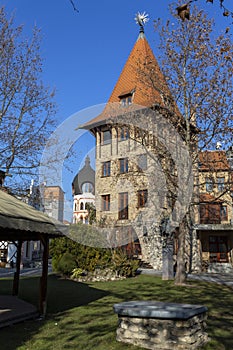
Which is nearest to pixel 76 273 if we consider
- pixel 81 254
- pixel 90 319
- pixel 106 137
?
pixel 81 254

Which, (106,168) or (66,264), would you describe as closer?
(66,264)

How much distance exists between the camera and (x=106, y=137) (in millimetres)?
26609

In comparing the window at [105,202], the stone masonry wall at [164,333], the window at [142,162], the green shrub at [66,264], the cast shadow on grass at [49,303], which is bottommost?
the cast shadow on grass at [49,303]

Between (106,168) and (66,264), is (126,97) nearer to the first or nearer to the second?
(106,168)

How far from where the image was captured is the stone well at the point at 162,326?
5598mm

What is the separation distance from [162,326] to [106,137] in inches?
853

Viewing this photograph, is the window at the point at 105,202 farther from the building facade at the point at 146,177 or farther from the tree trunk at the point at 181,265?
the tree trunk at the point at 181,265

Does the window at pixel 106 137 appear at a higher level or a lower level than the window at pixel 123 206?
higher

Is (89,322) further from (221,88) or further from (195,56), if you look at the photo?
(195,56)

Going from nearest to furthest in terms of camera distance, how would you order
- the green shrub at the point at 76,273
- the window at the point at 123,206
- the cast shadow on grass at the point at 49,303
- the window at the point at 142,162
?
the cast shadow on grass at the point at 49,303, the green shrub at the point at 76,273, the window at the point at 142,162, the window at the point at 123,206

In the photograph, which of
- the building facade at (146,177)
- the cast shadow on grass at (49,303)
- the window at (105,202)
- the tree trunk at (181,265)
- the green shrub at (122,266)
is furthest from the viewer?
the window at (105,202)

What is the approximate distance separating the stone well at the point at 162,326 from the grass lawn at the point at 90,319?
0.22m

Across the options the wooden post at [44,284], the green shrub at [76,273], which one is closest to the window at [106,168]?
the green shrub at [76,273]

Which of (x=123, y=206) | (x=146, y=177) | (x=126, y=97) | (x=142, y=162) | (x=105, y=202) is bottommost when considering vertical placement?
(x=123, y=206)
